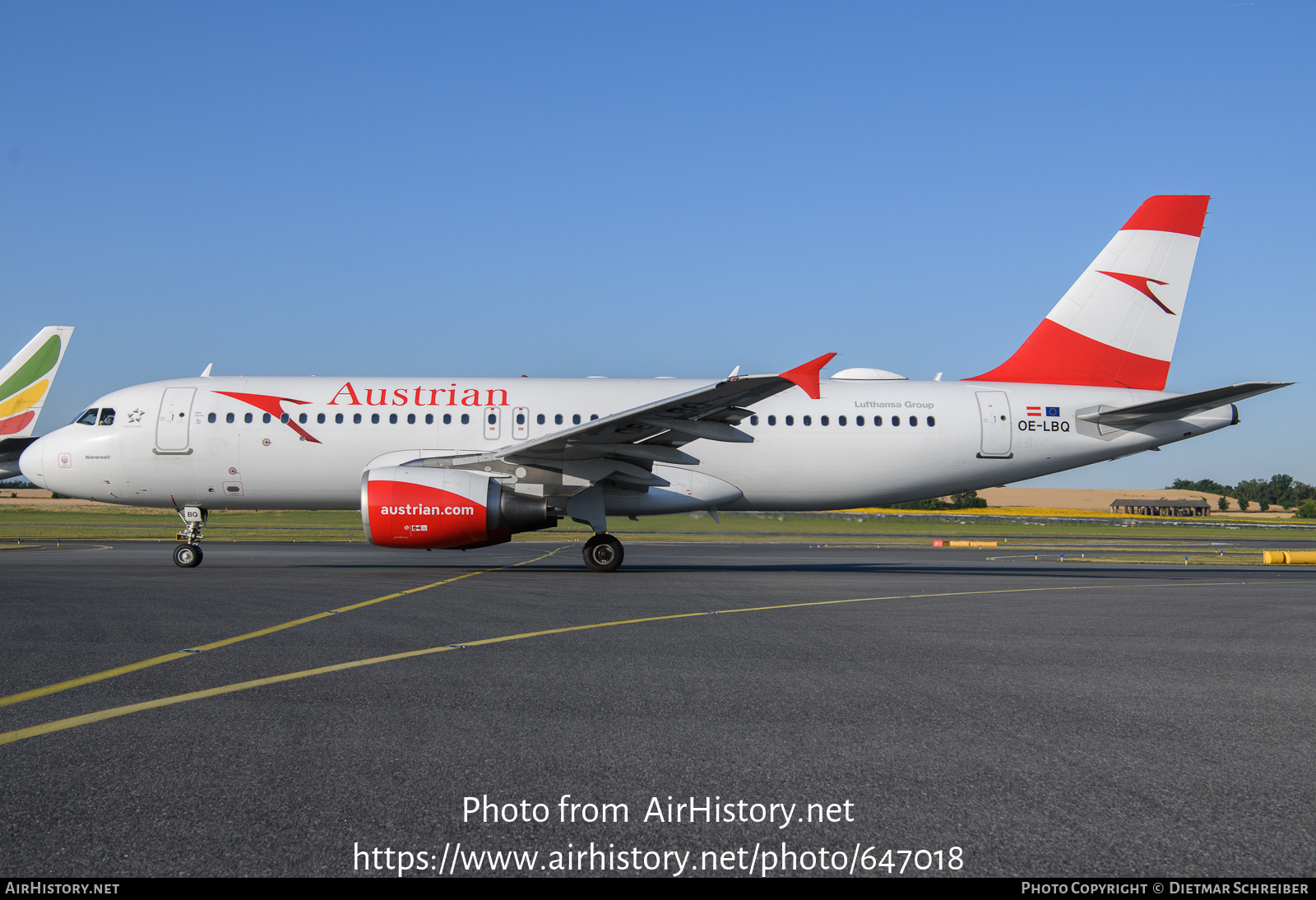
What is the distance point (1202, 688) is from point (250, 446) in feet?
56.2

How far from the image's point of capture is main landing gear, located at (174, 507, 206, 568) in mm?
16734

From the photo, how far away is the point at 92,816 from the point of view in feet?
11.1

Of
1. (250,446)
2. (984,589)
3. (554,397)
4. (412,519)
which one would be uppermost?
(554,397)

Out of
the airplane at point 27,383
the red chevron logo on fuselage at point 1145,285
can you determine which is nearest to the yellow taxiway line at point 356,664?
the red chevron logo on fuselage at point 1145,285

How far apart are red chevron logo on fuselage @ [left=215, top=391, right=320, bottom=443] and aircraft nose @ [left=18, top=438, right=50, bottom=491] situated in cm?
402

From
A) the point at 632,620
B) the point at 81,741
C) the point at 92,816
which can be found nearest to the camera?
the point at 92,816

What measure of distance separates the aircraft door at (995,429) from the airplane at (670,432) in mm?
36

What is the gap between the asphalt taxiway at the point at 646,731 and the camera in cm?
323

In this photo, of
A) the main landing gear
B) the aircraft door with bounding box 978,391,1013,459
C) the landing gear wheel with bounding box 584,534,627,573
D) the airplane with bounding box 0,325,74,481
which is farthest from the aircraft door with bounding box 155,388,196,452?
the airplane with bounding box 0,325,74,481

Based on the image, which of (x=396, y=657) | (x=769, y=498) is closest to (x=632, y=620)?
(x=396, y=657)

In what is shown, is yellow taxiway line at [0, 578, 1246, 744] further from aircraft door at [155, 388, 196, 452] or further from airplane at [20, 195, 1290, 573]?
aircraft door at [155, 388, 196, 452]

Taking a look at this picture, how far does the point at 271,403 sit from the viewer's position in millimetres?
18188

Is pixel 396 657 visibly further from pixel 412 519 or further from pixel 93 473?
pixel 93 473

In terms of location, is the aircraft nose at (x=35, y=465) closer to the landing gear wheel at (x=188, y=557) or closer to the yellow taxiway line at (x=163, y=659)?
the landing gear wheel at (x=188, y=557)
